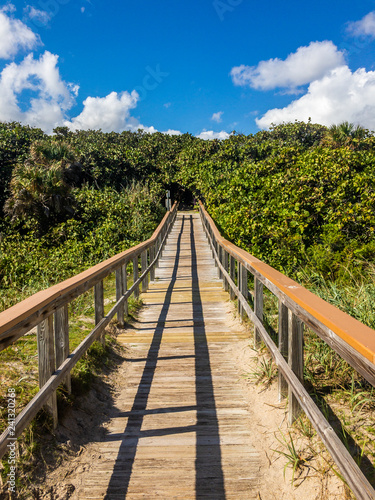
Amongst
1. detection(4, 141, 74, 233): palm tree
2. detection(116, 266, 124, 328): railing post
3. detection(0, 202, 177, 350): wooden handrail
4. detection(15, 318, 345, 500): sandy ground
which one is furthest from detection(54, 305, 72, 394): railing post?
detection(4, 141, 74, 233): palm tree

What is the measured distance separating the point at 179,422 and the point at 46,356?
Answer: 46.4 inches

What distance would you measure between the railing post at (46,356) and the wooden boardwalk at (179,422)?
49cm

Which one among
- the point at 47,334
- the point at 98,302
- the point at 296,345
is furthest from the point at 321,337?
the point at 98,302

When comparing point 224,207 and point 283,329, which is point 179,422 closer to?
point 283,329

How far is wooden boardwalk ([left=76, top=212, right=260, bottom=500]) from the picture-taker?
2.44m

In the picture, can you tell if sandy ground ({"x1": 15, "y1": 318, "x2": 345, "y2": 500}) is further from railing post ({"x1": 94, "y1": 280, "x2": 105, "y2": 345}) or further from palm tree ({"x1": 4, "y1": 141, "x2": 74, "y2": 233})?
palm tree ({"x1": 4, "y1": 141, "x2": 74, "y2": 233})

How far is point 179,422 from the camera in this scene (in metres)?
3.13

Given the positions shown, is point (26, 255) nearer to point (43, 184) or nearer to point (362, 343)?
point (43, 184)

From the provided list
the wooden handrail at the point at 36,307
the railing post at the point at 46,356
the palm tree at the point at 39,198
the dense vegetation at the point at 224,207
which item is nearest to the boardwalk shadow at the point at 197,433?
the railing post at the point at 46,356

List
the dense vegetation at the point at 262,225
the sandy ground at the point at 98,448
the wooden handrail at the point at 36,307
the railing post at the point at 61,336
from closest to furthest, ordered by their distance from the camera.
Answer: the wooden handrail at the point at 36,307 → the sandy ground at the point at 98,448 → the railing post at the point at 61,336 → the dense vegetation at the point at 262,225

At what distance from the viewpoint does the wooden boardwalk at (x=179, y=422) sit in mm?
2438

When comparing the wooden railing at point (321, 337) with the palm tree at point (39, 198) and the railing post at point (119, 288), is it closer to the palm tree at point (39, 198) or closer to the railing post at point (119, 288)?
the railing post at point (119, 288)

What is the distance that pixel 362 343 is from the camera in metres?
1.57

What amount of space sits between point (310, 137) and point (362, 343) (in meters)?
38.5
